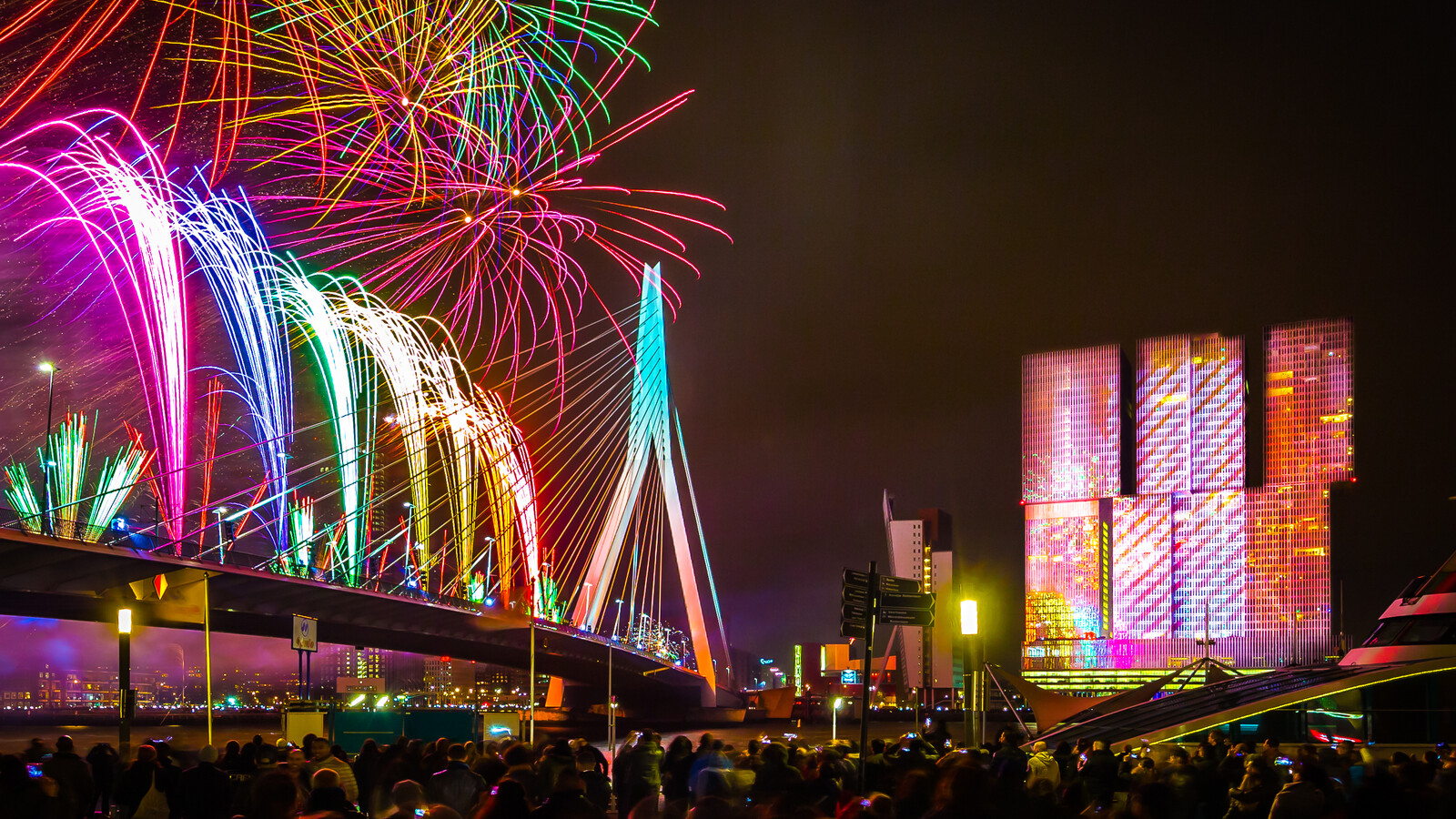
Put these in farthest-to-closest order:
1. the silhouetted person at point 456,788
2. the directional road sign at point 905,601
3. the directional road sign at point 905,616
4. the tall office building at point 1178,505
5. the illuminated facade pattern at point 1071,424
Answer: the illuminated facade pattern at point 1071,424 < the tall office building at point 1178,505 < the directional road sign at point 905,601 < the directional road sign at point 905,616 < the silhouetted person at point 456,788

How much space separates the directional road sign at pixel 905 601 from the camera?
17.4 metres

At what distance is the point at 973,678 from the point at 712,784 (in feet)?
58.6

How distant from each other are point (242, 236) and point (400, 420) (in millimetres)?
10804

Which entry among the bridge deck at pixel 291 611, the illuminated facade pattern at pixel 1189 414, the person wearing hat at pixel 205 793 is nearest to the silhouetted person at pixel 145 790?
the person wearing hat at pixel 205 793

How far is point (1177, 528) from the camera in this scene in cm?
18075

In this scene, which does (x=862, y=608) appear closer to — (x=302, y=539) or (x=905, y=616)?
(x=905, y=616)

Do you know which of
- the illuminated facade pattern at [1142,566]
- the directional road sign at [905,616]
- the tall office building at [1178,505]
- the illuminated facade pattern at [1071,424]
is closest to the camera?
the directional road sign at [905,616]

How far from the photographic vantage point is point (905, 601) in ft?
57.8

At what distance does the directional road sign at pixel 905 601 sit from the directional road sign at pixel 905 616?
0.06 m

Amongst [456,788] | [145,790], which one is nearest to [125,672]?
[145,790]

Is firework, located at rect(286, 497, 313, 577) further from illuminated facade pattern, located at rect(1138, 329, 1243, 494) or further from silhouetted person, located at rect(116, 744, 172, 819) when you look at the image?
illuminated facade pattern, located at rect(1138, 329, 1243, 494)

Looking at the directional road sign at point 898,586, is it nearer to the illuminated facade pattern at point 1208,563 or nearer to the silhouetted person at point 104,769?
the silhouetted person at point 104,769

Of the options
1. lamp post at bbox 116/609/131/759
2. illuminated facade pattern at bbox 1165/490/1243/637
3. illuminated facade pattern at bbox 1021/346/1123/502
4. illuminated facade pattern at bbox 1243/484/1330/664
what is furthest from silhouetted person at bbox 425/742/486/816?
illuminated facade pattern at bbox 1021/346/1123/502

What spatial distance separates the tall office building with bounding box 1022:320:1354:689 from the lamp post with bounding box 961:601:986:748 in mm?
154835
